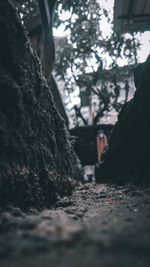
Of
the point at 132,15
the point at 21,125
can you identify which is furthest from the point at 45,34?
the point at 21,125

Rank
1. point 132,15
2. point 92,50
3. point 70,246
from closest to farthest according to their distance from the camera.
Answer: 1. point 70,246
2. point 132,15
3. point 92,50

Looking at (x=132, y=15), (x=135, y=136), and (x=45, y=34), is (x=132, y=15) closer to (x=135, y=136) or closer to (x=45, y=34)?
(x=45, y=34)

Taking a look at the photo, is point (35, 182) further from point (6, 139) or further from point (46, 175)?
point (6, 139)

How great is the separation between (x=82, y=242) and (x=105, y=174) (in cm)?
503

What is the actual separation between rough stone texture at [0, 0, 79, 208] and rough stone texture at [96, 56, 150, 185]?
145 centimetres

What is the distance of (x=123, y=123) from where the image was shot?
4.14 meters

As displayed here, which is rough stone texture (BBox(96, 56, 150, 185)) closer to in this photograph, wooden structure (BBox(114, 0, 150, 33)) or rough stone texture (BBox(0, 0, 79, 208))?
wooden structure (BBox(114, 0, 150, 33))

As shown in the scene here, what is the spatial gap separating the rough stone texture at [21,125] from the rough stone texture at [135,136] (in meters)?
1.45

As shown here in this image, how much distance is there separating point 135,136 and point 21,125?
2.25 m

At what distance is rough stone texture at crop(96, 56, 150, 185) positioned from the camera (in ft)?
10.3

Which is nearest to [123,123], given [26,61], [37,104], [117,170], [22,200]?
[117,170]

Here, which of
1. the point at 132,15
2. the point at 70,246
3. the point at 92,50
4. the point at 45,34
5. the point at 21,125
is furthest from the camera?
the point at 92,50

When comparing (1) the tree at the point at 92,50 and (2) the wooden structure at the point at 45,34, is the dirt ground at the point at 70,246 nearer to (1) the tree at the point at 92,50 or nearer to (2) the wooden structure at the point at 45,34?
(2) the wooden structure at the point at 45,34

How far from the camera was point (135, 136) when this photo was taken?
3.62 meters
